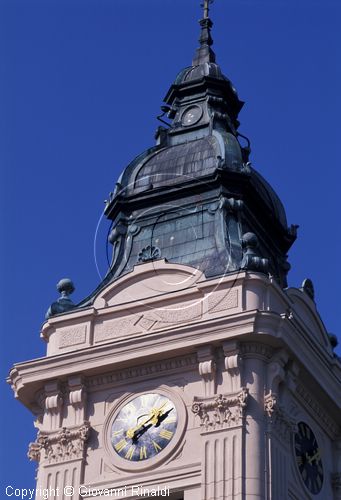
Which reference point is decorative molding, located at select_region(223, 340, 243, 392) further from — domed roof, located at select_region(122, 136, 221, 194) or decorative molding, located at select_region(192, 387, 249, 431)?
domed roof, located at select_region(122, 136, 221, 194)

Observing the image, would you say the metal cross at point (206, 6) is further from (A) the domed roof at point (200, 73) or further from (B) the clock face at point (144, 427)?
(B) the clock face at point (144, 427)

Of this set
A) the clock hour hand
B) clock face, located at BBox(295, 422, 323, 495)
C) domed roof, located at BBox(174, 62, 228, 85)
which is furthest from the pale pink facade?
domed roof, located at BBox(174, 62, 228, 85)

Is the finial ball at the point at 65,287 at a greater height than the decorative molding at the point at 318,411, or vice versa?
the finial ball at the point at 65,287

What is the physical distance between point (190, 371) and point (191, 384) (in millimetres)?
286

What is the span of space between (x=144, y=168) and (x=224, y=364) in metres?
7.47

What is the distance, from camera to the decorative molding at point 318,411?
41062 millimetres

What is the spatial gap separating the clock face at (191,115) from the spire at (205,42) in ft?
7.39

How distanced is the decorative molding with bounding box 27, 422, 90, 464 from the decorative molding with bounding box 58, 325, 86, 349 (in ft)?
6.78

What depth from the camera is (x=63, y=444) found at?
4031 cm

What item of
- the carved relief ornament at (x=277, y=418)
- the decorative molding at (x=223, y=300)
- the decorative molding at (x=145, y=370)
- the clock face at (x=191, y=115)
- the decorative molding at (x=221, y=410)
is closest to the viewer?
the decorative molding at (x=221, y=410)

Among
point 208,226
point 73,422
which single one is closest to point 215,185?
point 208,226

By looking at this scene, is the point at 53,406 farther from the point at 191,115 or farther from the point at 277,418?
the point at 191,115

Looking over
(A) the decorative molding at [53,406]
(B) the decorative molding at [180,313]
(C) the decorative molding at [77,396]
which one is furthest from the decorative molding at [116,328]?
(A) the decorative molding at [53,406]

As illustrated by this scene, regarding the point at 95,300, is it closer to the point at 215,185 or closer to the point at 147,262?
the point at 147,262
